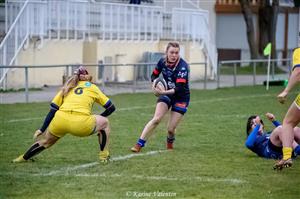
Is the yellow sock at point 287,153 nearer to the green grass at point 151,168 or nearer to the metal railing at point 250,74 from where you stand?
the green grass at point 151,168

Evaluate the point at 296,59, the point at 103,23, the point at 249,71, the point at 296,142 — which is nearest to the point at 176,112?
the point at 296,142

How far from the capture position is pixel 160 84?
12.6m

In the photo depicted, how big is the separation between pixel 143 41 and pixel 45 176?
74.0 feet

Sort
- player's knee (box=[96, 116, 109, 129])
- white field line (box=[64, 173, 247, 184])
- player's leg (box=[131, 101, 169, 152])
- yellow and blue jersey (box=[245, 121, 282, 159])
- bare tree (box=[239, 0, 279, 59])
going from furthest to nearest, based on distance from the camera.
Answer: bare tree (box=[239, 0, 279, 59])
player's leg (box=[131, 101, 169, 152])
yellow and blue jersey (box=[245, 121, 282, 159])
player's knee (box=[96, 116, 109, 129])
white field line (box=[64, 173, 247, 184])

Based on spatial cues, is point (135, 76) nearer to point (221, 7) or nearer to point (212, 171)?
point (212, 171)

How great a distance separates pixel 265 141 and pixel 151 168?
1.86 metres

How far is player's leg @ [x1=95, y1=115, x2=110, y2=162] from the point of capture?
11188 millimetres

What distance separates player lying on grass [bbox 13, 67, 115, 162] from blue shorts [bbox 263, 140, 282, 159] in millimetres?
2249

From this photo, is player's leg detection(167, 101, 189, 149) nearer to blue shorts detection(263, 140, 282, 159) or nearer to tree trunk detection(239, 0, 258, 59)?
blue shorts detection(263, 140, 282, 159)

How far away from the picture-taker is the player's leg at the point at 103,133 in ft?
36.7

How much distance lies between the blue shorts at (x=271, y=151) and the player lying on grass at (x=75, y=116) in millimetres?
2249

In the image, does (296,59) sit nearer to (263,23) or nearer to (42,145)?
(42,145)

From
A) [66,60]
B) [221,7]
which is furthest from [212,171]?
[221,7]

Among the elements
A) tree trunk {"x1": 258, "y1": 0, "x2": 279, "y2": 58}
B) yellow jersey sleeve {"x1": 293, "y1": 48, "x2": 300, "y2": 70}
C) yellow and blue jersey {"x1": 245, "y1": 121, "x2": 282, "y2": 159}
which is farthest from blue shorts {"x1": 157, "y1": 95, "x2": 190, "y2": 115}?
tree trunk {"x1": 258, "y1": 0, "x2": 279, "y2": 58}
